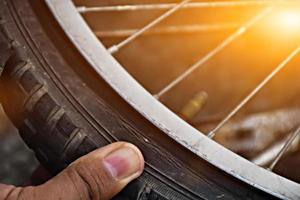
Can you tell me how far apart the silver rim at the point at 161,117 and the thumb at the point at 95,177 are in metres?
0.05

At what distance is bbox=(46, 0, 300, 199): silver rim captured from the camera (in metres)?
0.55

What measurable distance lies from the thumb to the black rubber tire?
11 mm

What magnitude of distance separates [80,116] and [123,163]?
83mm

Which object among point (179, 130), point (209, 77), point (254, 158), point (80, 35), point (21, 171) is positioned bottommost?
point (254, 158)

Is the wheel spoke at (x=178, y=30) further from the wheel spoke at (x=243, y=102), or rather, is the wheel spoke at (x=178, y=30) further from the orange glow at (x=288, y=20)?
the wheel spoke at (x=243, y=102)

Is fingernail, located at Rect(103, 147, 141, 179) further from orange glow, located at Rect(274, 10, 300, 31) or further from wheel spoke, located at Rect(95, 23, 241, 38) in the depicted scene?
orange glow, located at Rect(274, 10, 300, 31)

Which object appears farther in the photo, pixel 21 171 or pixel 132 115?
pixel 21 171

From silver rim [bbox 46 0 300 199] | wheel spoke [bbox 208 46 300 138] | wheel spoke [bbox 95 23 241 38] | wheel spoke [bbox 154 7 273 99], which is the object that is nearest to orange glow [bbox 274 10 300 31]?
wheel spoke [bbox 95 23 241 38]

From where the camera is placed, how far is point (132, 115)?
0.56 m

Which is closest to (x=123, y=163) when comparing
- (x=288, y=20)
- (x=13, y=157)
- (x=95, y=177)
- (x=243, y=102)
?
(x=95, y=177)

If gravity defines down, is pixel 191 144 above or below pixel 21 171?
above

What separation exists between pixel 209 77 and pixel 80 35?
794 mm

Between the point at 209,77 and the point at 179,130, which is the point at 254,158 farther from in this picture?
the point at 179,130

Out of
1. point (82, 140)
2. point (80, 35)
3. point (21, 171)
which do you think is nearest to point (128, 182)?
point (82, 140)
